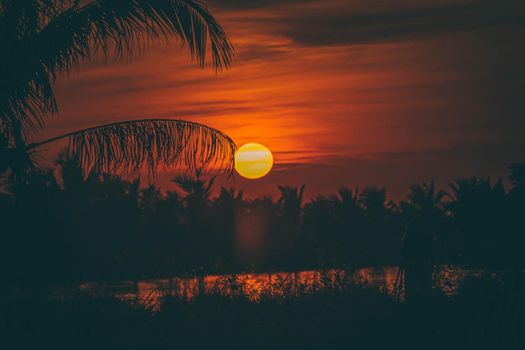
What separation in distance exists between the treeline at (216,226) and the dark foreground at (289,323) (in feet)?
45.4

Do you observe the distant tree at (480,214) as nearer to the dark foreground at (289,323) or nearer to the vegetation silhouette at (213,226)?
the vegetation silhouette at (213,226)

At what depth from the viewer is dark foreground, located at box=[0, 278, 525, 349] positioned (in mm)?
→ 10125

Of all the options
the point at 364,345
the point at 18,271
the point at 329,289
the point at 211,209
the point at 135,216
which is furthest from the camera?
the point at 211,209

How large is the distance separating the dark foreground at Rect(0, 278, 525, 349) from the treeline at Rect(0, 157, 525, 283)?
13835 millimetres

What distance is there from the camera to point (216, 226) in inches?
1975

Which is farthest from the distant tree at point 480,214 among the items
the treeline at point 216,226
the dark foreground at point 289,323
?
the dark foreground at point 289,323

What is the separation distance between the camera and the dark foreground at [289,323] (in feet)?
33.2

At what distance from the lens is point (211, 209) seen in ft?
163

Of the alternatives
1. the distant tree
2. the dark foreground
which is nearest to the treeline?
the distant tree

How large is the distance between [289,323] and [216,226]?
39.6 metres

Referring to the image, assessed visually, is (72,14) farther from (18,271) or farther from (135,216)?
(135,216)

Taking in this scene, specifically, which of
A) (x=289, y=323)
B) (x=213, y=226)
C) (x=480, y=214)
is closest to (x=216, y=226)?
(x=213, y=226)

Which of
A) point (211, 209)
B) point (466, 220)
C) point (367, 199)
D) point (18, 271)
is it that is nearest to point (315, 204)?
point (367, 199)

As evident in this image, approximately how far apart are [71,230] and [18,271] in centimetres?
533
